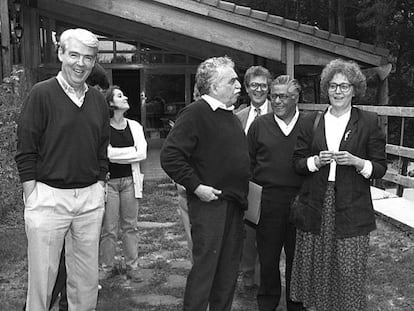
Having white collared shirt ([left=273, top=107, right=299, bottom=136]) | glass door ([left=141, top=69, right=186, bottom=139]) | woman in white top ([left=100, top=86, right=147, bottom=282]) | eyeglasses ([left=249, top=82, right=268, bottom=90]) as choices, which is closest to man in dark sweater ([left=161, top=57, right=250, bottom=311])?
white collared shirt ([left=273, top=107, right=299, bottom=136])

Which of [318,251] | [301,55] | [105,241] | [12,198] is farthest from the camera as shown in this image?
[301,55]

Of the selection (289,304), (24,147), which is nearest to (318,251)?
(289,304)

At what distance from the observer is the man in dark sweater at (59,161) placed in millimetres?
2832

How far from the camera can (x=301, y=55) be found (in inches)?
338

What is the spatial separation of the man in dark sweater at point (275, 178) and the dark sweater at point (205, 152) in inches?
17.8

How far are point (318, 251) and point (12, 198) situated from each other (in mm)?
4418

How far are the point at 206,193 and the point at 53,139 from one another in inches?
33.7

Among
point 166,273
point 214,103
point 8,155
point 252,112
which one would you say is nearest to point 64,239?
point 214,103

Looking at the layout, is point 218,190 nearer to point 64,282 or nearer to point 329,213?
point 329,213

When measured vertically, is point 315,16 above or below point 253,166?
above

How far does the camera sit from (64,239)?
→ 302 centimetres


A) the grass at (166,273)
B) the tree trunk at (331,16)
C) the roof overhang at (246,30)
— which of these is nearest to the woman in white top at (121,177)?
the grass at (166,273)

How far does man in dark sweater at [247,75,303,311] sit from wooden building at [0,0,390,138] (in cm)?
492

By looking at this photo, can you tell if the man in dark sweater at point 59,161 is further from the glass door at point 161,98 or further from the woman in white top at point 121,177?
the glass door at point 161,98
